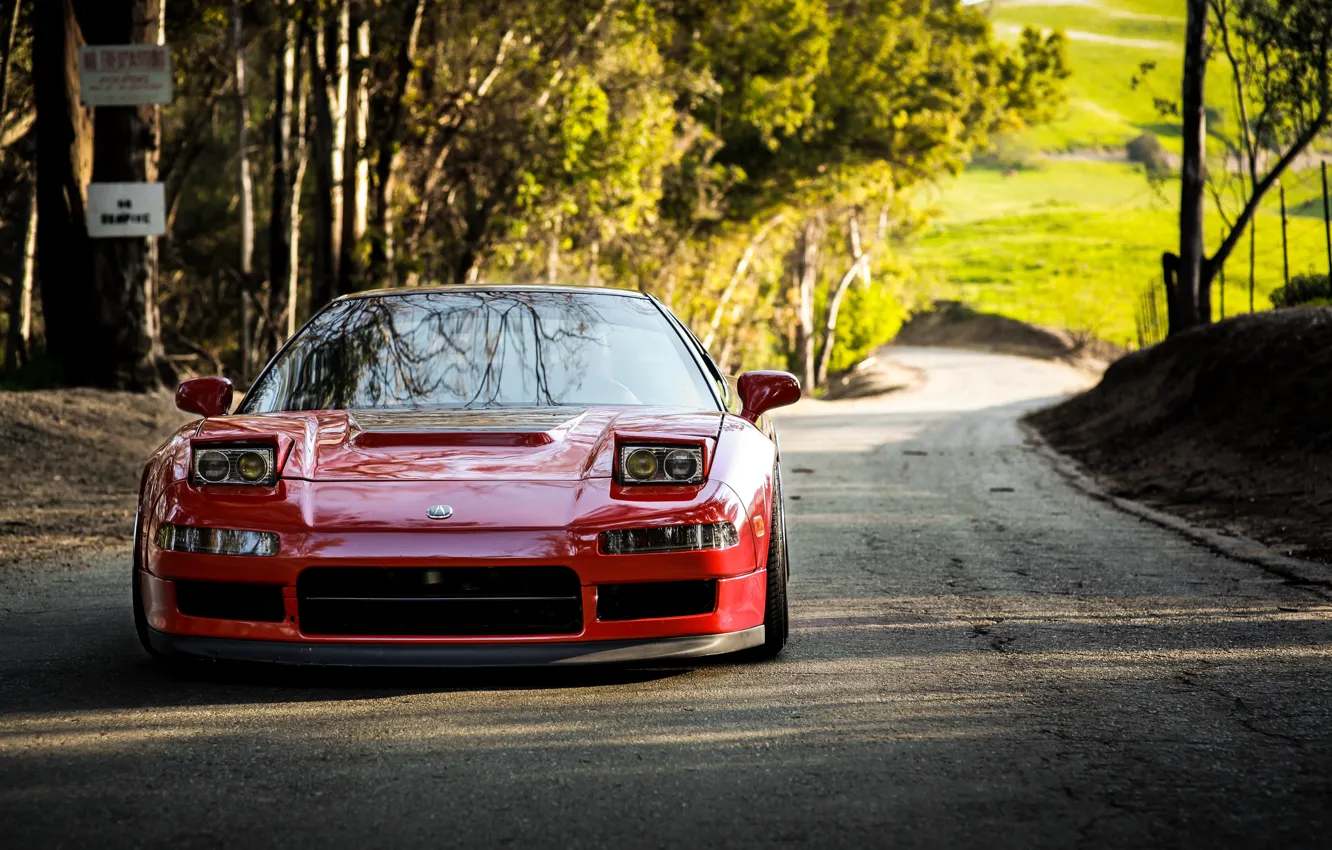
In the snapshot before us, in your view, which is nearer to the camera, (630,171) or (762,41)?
(630,171)

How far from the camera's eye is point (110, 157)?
47.1 ft

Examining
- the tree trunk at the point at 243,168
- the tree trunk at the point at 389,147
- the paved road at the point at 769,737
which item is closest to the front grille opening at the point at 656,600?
the paved road at the point at 769,737

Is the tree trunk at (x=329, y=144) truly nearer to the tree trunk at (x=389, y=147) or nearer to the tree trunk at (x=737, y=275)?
the tree trunk at (x=389, y=147)

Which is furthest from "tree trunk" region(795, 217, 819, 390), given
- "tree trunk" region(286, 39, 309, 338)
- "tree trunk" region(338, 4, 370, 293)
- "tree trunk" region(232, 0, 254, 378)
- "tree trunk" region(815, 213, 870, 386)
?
"tree trunk" region(338, 4, 370, 293)

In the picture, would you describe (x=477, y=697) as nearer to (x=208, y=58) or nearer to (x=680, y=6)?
(x=680, y=6)

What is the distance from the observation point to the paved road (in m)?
3.48

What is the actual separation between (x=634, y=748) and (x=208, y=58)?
80.0 ft

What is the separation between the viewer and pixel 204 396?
18.9 feet

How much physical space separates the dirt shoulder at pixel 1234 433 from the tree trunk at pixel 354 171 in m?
8.99

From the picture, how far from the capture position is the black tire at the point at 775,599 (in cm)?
516

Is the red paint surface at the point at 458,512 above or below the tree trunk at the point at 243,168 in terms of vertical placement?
below

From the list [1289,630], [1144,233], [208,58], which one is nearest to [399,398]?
[1289,630]

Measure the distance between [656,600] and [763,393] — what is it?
4.44ft

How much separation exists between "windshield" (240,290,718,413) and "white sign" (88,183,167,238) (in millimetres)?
8131
